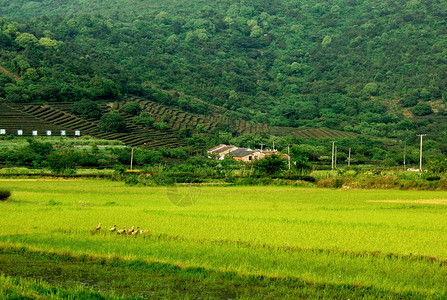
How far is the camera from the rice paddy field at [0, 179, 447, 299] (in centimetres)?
1069

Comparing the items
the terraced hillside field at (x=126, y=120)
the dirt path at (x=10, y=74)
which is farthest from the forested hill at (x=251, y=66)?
the terraced hillside field at (x=126, y=120)

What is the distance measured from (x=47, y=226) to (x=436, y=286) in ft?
35.7

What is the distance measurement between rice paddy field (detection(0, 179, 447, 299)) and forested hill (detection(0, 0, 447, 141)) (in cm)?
6778

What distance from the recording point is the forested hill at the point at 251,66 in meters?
105

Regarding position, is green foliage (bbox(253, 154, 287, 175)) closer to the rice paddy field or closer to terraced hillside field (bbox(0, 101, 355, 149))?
the rice paddy field

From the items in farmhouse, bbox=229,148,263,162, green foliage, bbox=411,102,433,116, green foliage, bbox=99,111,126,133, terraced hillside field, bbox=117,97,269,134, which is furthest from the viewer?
green foliage, bbox=411,102,433,116

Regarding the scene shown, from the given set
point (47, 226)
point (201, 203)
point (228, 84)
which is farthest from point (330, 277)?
point (228, 84)

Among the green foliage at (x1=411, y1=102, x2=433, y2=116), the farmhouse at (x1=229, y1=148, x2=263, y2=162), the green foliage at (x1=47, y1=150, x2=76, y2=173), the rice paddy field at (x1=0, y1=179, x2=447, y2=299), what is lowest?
the rice paddy field at (x1=0, y1=179, x2=447, y2=299)

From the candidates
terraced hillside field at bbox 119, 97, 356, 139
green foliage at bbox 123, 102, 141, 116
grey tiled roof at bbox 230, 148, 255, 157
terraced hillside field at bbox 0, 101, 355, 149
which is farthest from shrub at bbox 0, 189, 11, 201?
terraced hillside field at bbox 119, 97, 356, 139

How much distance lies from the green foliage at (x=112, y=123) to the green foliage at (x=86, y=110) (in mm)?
2714

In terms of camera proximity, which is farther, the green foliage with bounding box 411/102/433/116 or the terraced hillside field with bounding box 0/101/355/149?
the green foliage with bounding box 411/102/433/116

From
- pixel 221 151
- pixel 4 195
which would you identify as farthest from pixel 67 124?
pixel 4 195

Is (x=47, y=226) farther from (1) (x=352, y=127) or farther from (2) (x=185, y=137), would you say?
(1) (x=352, y=127)

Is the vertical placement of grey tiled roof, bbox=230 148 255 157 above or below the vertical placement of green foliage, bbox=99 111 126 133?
below
